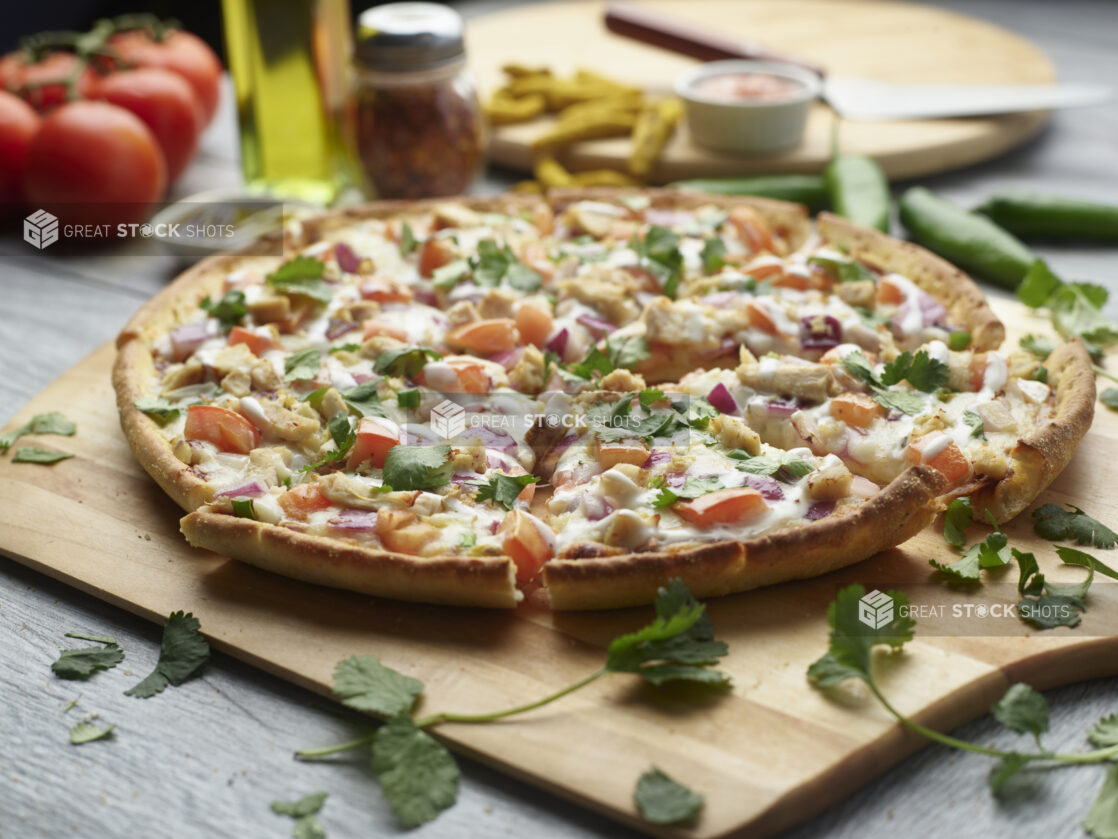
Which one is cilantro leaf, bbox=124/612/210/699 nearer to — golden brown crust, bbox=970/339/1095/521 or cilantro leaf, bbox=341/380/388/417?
cilantro leaf, bbox=341/380/388/417

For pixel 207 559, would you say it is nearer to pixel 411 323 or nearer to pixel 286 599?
pixel 286 599

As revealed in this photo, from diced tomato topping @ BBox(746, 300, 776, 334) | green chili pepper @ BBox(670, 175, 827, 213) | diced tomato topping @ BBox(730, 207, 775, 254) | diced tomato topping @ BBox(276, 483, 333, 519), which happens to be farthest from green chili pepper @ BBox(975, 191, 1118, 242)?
diced tomato topping @ BBox(276, 483, 333, 519)

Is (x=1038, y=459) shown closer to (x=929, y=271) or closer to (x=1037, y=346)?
(x=1037, y=346)

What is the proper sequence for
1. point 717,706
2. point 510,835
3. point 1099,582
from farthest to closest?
point 1099,582, point 717,706, point 510,835

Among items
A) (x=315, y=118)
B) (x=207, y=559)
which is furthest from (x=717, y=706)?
(x=315, y=118)

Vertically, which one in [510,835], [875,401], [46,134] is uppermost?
[46,134]

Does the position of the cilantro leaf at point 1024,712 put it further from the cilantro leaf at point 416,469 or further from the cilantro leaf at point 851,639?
the cilantro leaf at point 416,469

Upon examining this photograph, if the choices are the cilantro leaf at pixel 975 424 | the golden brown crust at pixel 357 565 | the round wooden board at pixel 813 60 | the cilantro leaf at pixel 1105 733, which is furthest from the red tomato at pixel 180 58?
the cilantro leaf at pixel 1105 733
